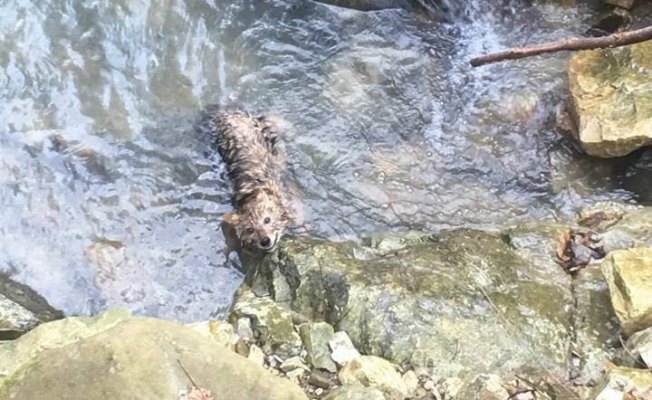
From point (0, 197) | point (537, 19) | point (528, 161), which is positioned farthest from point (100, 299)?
point (537, 19)

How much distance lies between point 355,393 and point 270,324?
36.4 inches

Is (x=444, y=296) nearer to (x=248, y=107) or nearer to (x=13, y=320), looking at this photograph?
(x=248, y=107)

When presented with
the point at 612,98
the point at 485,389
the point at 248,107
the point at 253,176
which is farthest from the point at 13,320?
the point at 612,98

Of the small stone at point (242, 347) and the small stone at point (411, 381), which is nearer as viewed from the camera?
the small stone at point (411, 381)

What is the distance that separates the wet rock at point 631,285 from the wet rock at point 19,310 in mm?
3788

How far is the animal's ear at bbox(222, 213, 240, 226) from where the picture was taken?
5.88m

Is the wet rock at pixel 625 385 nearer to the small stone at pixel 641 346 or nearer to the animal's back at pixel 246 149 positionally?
the small stone at pixel 641 346

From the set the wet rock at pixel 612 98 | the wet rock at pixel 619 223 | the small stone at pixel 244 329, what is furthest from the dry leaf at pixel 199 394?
the wet rock at pixel 612 98

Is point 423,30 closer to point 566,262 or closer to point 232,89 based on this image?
point 232,89

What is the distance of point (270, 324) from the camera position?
195 inches

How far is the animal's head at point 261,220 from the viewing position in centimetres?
562

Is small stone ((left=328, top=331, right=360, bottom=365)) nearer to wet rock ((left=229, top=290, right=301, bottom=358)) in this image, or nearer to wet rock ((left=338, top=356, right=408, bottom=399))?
wet rock ((left=338, top=356, right=408, bottom=399))

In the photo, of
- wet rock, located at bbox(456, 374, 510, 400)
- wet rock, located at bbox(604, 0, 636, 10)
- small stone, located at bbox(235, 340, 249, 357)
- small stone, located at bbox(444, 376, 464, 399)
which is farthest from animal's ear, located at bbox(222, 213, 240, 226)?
wet rock, located at bbox(604, 0, 636, 10)

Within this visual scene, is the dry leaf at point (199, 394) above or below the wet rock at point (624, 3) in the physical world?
below
